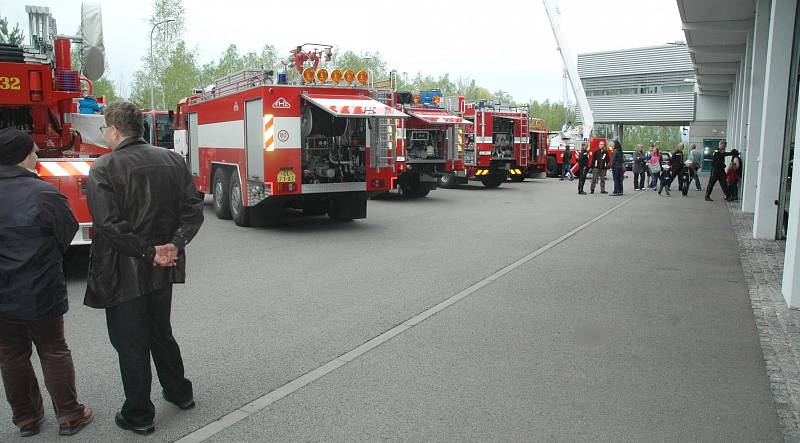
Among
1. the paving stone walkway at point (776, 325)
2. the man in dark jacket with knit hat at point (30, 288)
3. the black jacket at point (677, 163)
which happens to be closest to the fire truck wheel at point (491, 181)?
the black jacket at point (677, 163)

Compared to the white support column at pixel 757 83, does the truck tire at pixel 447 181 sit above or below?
below

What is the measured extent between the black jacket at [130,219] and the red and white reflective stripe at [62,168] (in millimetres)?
4538

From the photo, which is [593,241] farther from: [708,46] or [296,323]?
[708,46]

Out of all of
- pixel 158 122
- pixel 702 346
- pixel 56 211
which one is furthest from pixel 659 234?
pixel 158 122

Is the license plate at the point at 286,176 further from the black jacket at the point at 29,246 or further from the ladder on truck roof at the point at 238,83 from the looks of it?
the black jacket at the point at 29,246

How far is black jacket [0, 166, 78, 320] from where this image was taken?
360 centimetres

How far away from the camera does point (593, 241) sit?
38.1 feet

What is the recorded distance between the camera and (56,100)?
333 inches

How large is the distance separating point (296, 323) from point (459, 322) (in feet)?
5.01

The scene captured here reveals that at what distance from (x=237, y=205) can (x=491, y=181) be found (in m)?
13.9

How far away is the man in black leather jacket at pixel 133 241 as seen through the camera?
3713 millimetres

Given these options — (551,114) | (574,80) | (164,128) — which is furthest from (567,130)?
(551,114)

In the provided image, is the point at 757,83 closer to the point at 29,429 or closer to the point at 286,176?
the point at 286,176

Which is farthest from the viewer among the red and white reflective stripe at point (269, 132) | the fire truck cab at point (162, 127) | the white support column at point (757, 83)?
the fire truck cab at point (162, 127)
